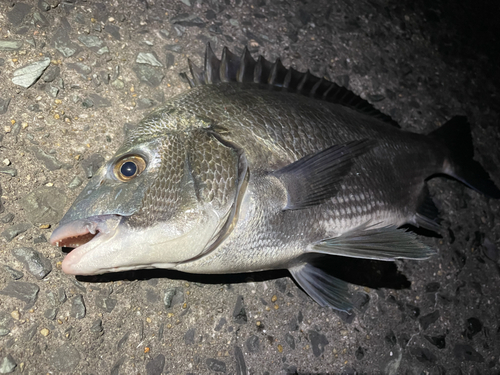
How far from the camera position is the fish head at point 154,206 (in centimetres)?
115

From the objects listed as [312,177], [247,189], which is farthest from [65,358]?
[312,177]

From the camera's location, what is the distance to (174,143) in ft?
4.15

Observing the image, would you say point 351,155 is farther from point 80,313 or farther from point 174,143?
point 80,313

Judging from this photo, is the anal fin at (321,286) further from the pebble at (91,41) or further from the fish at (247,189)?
the pebble at (91,41)

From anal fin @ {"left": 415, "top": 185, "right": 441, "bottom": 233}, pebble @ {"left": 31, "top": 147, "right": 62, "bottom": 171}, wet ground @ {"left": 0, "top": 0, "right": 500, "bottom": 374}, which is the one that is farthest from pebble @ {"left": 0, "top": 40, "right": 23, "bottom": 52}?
anal fin @ {"left": 415, "top": 185, "right": 441, "bottom": 233}

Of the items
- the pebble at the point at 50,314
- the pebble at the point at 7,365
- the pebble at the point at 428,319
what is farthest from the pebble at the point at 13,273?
the pebble at the point at 428,319

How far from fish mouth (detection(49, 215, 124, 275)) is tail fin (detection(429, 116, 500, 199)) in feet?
5.72

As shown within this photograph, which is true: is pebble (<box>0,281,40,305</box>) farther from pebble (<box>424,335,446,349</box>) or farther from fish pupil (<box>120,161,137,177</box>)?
pebble (<box>424,335,446,349</box>)

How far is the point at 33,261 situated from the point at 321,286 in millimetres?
1124

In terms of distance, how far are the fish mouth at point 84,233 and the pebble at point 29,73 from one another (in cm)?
74

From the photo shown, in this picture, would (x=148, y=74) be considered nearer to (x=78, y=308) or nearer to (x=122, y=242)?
(x=122, y=242)

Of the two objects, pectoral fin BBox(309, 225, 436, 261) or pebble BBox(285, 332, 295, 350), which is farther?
pebble BBox(285, 332, 295, 350)

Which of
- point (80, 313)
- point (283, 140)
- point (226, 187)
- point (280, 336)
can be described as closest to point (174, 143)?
point (226, 187)

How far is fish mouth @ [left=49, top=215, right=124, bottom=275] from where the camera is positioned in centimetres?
114
